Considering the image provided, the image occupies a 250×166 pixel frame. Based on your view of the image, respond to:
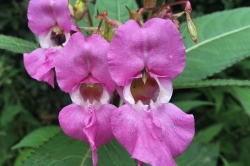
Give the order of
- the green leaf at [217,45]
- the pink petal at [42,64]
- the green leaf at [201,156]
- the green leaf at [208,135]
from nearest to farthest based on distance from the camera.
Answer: the pink petal at [42,64] → the green leaf at [217,45] → the green leaf at [201,156] → the green leaf at [208,135]

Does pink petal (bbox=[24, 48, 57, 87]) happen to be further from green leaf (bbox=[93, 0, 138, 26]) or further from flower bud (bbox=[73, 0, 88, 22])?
green leaf (bbox=[93, 0, 138, 26])

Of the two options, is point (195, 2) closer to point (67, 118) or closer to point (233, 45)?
point (233, 45)

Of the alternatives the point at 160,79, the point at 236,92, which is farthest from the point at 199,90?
the point at 160,79

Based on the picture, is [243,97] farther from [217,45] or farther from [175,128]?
[175,128]

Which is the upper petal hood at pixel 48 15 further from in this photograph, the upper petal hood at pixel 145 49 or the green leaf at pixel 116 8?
the green leaf at pixel 116 8

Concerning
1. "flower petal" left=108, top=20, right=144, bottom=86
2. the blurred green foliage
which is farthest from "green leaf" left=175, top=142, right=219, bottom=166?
"flower petal" left=108, top=20, right=144, bottom=86

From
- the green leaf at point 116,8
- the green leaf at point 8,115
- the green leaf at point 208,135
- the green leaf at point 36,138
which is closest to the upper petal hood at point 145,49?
the green leaf at point 116,8

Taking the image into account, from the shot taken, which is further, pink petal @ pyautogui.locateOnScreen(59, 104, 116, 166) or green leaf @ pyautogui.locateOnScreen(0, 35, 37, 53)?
green leaf @ pyautogui.locateOnScreen(0, 35, 37, 53)
